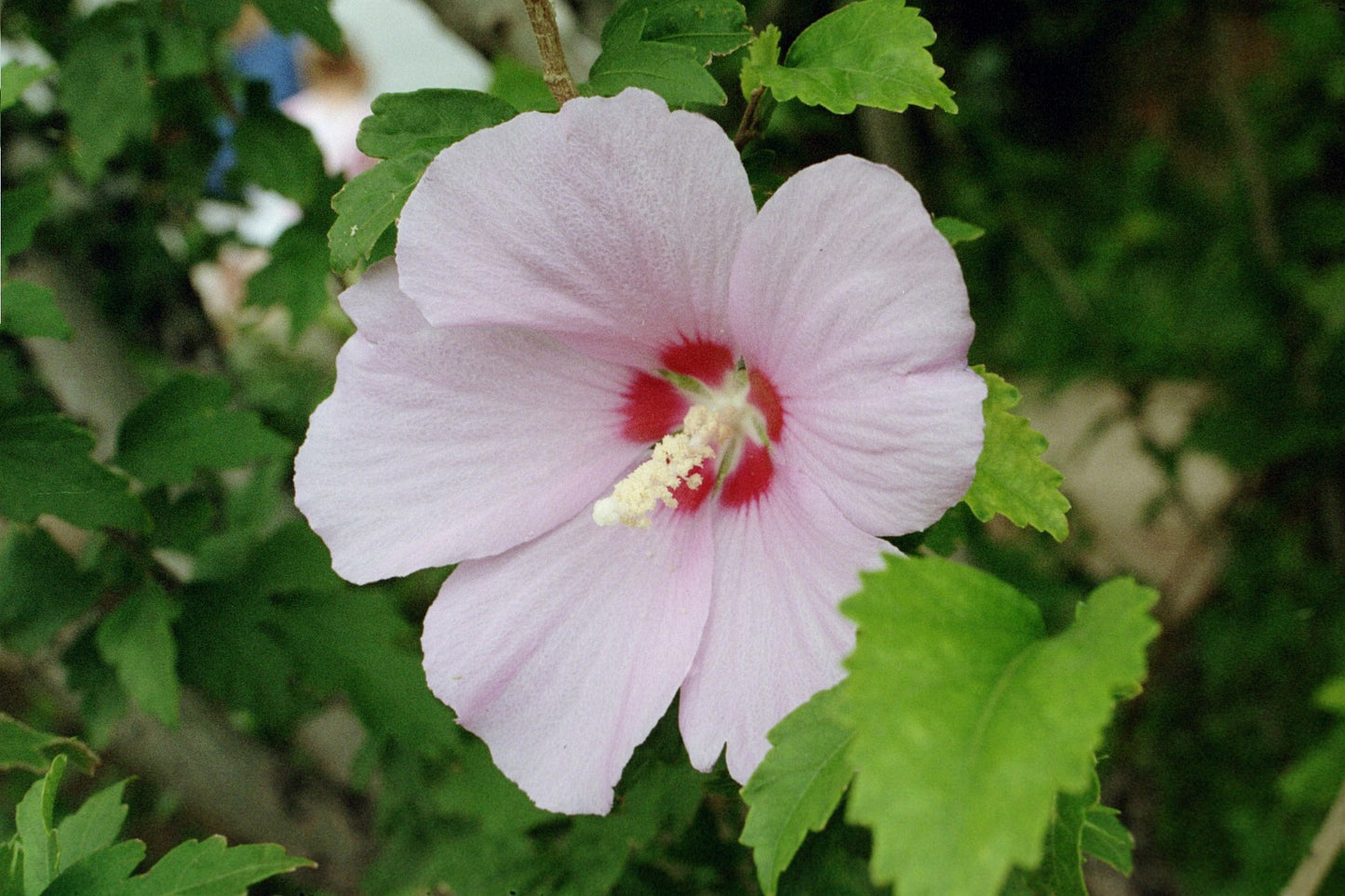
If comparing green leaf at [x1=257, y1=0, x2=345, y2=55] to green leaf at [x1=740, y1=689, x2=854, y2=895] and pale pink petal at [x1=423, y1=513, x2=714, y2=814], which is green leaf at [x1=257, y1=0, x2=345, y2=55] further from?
green leaf at [x1=740, y1=689, x2=854, y2=895]

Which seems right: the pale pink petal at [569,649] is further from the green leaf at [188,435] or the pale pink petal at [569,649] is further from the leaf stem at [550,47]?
the green leaf at [188,435]

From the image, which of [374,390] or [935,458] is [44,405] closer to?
[374,390]

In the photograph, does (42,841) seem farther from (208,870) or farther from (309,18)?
(309,18)

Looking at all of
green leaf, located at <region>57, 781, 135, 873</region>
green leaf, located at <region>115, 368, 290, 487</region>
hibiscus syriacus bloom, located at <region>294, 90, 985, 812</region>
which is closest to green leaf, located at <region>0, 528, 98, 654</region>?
green leaf, located at <region>115, 368, 290, 487</region>

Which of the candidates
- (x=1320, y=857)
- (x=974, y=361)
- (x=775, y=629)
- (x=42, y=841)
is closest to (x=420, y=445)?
(x=775, y=629)

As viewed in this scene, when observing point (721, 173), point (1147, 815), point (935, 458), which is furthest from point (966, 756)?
point (1147, 815)

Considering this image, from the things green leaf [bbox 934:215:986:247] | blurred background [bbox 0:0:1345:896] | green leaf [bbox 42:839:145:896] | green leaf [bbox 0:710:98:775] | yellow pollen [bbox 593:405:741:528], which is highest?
green leaf [bbox 934:215:986:247]

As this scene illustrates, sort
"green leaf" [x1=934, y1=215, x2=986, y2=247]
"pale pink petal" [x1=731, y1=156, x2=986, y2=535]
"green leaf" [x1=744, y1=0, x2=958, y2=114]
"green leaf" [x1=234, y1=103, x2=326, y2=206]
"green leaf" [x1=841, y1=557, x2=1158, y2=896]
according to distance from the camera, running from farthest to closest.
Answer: "green leaf" [x1=234, y1=103, x2=326, y2=206] < "green leaf" [x1=934, y1=215, x2=986, y2=247] < "green leaf" [x1=744, y1=0, x2=958, y2=114] < "pale pink petal" [x1=731, y1=156, x2=986, y2=535] < "green leaf" [x1=841, y1=557, x2=1158, y2=896]
